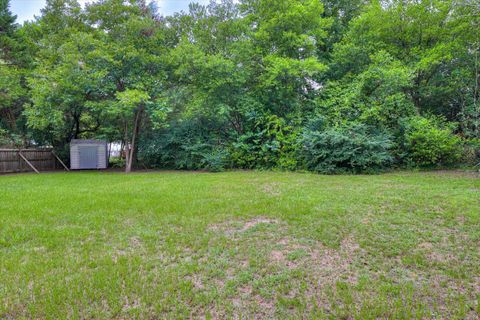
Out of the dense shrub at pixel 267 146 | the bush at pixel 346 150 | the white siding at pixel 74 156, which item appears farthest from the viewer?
the white siding at pixel 74 156

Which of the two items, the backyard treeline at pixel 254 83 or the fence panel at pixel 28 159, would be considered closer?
the backyard treeline at pixel 254 83

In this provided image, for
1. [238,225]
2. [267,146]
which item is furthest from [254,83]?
[238,225]

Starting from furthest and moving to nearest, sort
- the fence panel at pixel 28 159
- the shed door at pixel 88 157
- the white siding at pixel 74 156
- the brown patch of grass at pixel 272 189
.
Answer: the shed door at pixel 88 157 < the white siding at pixel 74 156 < the fence panel at pixel 28 159 < the brown patch of grass at pixel 272 189

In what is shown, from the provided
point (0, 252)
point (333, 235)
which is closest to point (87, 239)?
point (0, 252)

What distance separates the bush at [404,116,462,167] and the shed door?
13667 mm

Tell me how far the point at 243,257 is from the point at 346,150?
729 centimetres

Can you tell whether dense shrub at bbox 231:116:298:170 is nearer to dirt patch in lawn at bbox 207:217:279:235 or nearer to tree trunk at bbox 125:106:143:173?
tree trunk at bbox 125:106:143:173

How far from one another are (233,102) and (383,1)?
8120 millimetres

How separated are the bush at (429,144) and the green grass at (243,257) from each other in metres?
5.01

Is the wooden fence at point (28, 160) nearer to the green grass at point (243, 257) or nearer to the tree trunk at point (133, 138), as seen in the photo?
the tree trunk at point (133, 138)

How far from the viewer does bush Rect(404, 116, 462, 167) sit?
9133 mm

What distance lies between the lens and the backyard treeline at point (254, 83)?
9.55 metres


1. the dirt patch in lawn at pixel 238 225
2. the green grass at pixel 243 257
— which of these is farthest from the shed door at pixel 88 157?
the dirt patch in lawn at pixel 238 225

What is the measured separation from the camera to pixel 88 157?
1245cm
